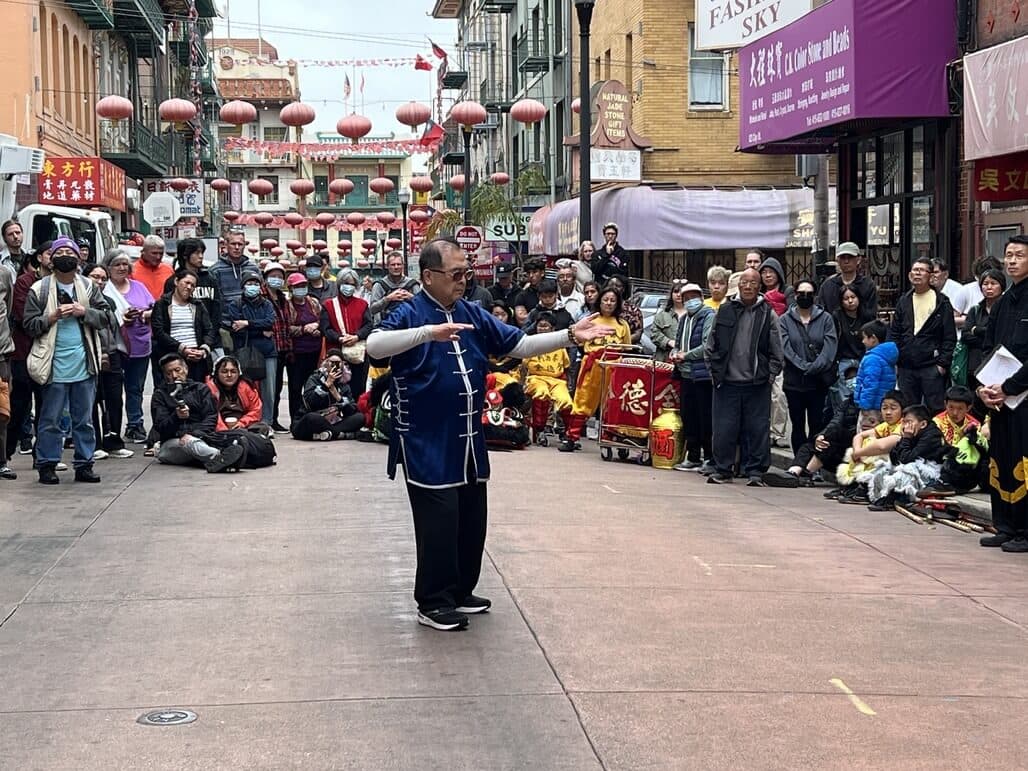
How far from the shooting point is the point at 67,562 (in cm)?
926

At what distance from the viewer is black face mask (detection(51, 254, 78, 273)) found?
1260cm

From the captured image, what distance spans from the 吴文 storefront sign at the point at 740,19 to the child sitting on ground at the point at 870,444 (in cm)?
768

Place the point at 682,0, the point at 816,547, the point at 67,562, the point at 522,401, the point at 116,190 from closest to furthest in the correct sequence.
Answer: the point at 67,562, the point at 816,547, the point at 522,401, the point at 682,0, the point at 116,190

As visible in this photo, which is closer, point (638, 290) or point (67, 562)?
point (67, 562)

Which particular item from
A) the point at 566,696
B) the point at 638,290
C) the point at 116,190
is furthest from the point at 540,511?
the point at 116,190

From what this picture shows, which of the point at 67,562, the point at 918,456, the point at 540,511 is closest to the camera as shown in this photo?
the point at 67,562

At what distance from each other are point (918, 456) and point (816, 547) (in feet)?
7.77

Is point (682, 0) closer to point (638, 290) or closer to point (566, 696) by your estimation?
point (638, 290)

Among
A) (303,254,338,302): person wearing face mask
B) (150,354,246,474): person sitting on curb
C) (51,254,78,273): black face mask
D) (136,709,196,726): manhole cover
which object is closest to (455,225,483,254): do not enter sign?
(303,254,338,302): person wearing face mask

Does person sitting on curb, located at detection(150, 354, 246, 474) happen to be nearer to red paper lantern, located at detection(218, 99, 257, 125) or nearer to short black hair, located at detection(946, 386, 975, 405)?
short black hair, located at detection(946, 386, 975, 405)

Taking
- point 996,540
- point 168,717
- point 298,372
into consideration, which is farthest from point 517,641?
point 298,372

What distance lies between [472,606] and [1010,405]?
13.5 ft

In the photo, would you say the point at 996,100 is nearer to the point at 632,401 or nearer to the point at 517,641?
the point at 632,401

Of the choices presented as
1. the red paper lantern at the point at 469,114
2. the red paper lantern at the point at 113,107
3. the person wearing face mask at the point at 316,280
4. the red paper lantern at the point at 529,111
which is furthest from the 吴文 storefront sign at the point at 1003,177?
the red paper lantern at the point at 113,107
